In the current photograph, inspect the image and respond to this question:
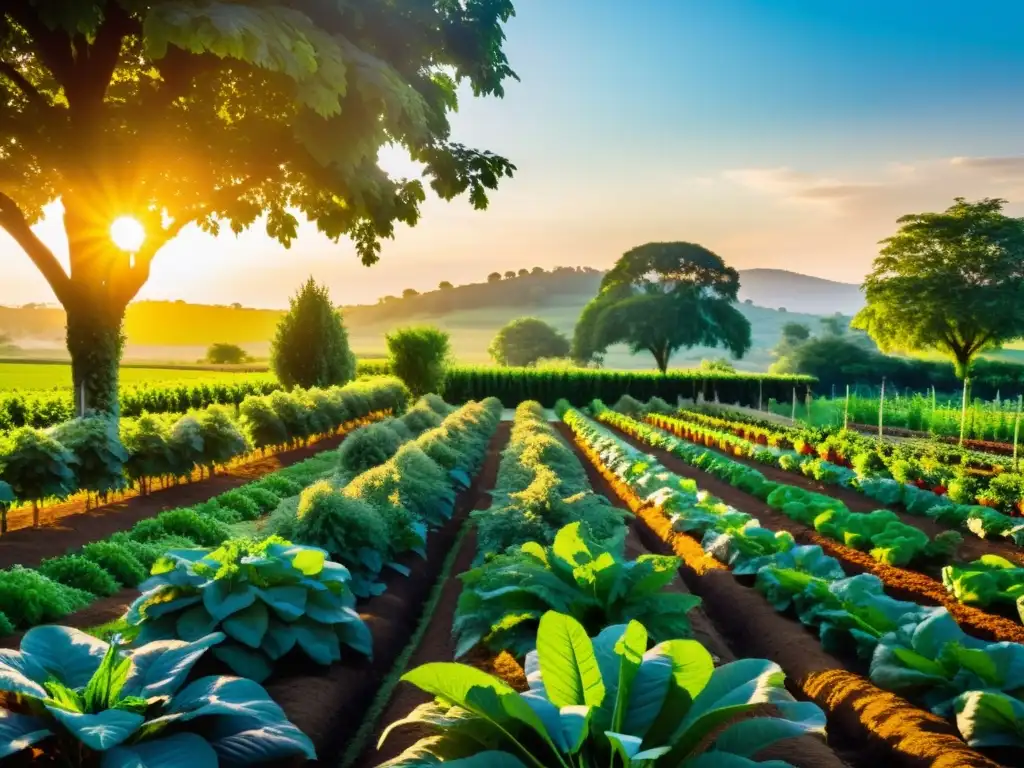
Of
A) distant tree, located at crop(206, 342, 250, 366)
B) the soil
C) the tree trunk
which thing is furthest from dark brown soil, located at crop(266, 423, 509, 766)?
distant tree, located at crop(206, 342, 250, 366)

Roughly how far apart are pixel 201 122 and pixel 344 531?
1333 centimetres

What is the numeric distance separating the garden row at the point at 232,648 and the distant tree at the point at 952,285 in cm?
3225

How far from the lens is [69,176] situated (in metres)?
14.6

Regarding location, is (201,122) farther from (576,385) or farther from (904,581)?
(576,385)

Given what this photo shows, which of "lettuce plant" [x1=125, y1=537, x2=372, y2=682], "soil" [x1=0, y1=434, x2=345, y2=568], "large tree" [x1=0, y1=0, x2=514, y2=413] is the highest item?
"large tree" [x1=0, y1=0, x2=514, y2=413]

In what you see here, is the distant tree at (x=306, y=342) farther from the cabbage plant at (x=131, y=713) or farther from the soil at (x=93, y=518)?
the cabbage plant at (x=131, y=713)

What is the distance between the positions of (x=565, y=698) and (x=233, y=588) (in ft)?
6.58

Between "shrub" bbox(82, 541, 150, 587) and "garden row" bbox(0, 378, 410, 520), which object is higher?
"garden row" bbox(0, 378, 410, 520)

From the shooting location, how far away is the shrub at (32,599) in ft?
18.0

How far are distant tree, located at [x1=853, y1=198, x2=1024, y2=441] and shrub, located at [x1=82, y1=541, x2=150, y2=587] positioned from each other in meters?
33.3

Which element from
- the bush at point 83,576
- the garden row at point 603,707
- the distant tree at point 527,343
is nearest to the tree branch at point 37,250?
the bush at point 83,576

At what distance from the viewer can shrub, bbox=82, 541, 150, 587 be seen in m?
6.79

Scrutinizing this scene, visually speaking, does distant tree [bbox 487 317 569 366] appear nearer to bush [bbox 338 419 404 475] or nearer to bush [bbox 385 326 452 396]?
bush [bbox 385 326 452 396]

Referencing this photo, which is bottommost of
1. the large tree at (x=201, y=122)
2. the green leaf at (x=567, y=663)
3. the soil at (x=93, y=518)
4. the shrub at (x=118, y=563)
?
the soil at (x=93, y=518)
